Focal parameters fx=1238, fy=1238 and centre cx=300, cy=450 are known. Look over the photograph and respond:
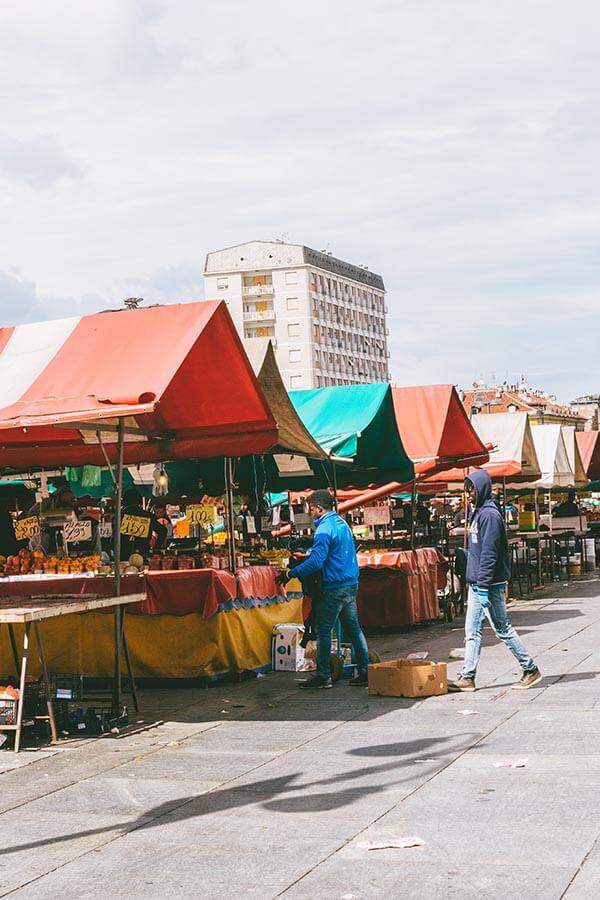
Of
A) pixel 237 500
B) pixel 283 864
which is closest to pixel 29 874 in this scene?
pixel 283 864

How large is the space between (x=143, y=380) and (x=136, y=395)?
0.42 metres

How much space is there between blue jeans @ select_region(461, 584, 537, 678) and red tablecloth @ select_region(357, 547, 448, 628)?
20.2ft

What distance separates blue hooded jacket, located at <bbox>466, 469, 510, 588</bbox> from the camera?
1113 cm

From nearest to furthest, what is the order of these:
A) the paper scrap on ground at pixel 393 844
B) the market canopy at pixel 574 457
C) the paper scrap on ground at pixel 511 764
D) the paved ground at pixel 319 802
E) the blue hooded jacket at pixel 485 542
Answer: the paved ground at pixel 319 802
the paper scrap on ground at pixel 393 844
the paper scrap on ground at pixel 511 764
the blue hooded jacket at pixel 485 542
the market canopy at pixel 574 457

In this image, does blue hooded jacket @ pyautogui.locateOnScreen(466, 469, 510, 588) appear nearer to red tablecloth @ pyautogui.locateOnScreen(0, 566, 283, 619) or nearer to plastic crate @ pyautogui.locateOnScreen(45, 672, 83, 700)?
red tablecloth @ pyautogui.locateOnScreen(0, 566, 283, 619)

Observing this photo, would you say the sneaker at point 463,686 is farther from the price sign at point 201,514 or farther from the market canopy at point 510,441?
the market canopy at point 510,441

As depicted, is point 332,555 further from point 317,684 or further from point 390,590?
point 390,590

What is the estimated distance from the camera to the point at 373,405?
16.3 m

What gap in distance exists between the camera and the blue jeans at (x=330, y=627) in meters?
11.7

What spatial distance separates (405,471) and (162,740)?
8.24 metres

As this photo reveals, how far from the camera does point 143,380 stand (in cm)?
1023

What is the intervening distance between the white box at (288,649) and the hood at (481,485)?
9.01ft

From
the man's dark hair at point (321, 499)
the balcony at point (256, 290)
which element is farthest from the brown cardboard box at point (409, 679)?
the balcony at point (256, 290)

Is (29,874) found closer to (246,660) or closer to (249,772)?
(249,772)
